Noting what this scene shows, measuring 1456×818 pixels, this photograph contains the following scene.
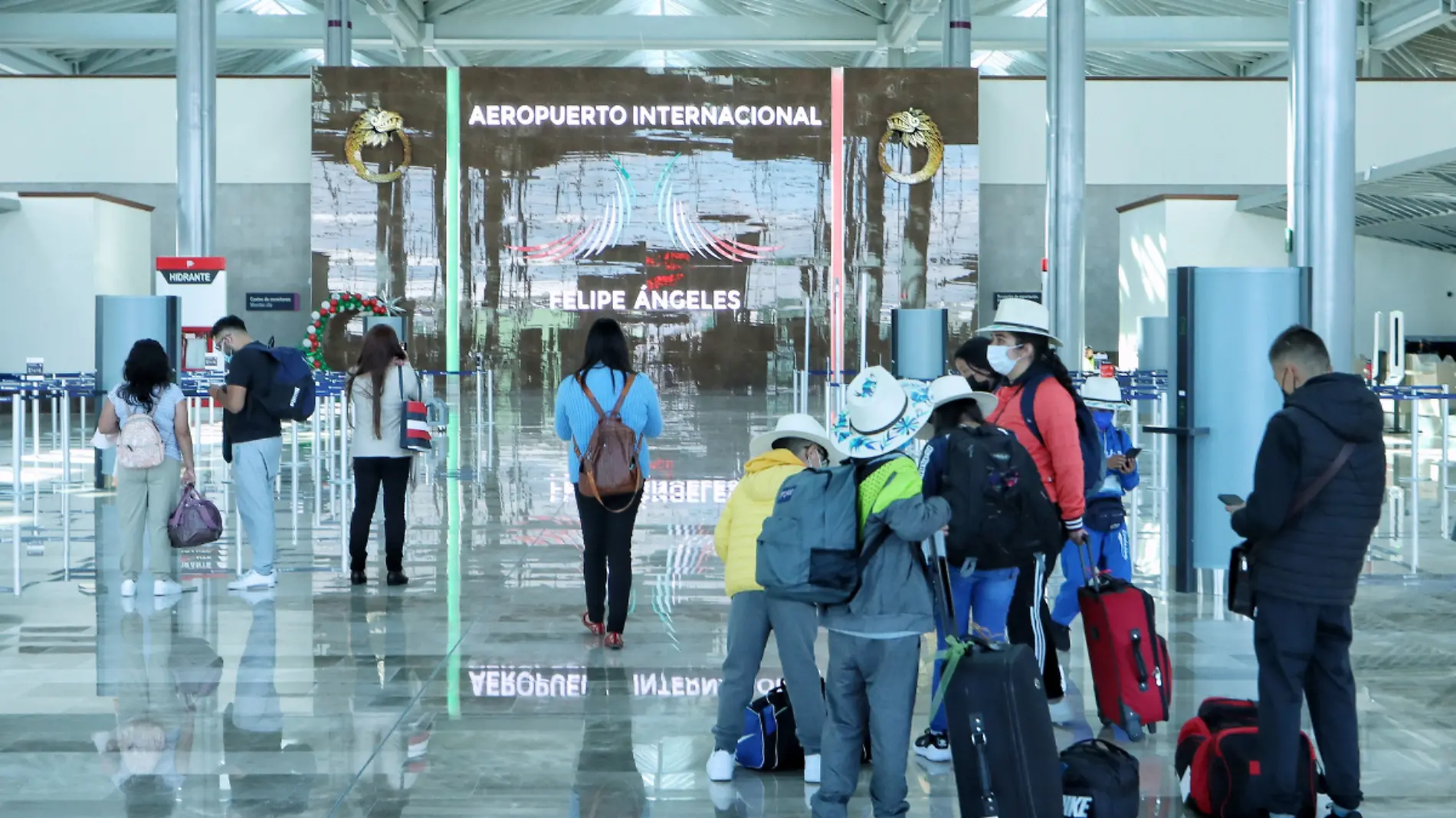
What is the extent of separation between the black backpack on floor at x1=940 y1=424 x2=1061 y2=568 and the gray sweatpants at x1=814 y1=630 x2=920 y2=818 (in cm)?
53

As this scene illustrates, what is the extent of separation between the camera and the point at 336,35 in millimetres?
28047

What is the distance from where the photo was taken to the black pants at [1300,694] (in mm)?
4141

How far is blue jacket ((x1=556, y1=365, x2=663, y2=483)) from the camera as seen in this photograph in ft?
21.4

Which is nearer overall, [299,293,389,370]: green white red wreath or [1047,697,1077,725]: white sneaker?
[1047,697,1077,725]: white sneaker

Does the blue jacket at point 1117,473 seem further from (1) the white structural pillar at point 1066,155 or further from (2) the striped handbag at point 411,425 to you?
(1) the white structural pillar at point 1066,155

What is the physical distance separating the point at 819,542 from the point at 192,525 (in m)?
4.51

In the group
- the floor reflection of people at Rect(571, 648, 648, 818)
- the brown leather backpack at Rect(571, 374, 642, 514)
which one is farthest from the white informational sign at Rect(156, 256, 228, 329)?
the floor reflection of people at Rect(571, 648, 648, 818)

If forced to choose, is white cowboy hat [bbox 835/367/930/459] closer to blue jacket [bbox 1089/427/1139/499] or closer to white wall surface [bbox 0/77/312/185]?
blue jacket [bbox 1089/427/1139/499]

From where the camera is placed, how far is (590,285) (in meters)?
28.0

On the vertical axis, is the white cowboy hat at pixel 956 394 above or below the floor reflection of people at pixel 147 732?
above

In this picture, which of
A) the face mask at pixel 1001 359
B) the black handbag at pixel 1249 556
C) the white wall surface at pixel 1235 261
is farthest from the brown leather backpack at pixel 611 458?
the white wall surface at pixel 1235 261

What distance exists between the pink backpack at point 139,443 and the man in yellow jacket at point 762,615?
3833 mm

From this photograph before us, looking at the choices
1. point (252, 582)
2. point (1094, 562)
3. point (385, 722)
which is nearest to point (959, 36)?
point (252, 582)

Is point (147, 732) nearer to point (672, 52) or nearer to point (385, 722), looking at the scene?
point (385, 722)
